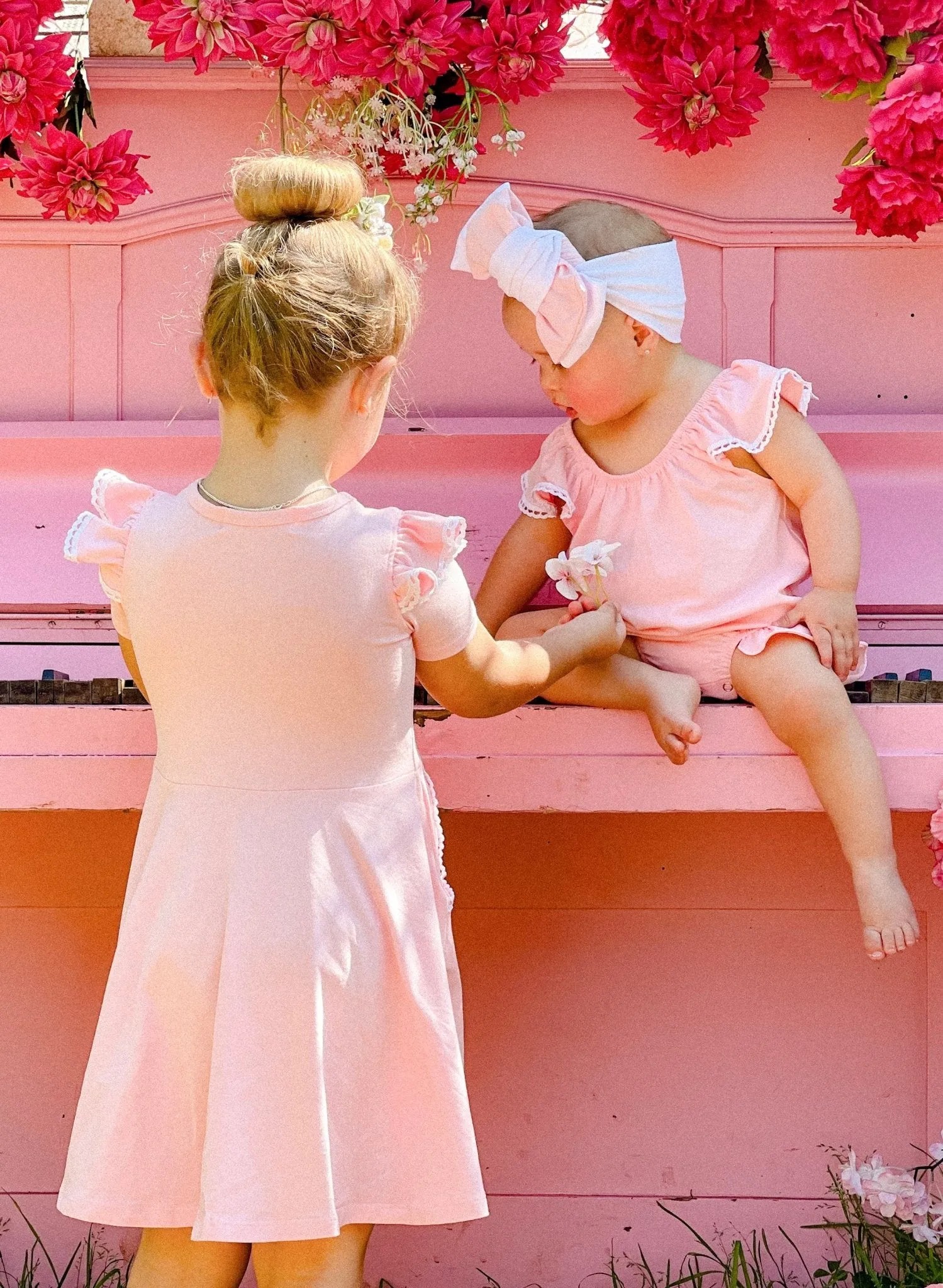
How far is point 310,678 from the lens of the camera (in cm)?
166

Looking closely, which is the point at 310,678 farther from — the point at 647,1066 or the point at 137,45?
the point at 137,45

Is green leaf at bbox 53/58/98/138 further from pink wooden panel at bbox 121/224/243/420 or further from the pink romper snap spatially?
the pink romper snap

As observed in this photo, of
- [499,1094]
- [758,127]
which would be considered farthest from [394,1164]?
[758,127]

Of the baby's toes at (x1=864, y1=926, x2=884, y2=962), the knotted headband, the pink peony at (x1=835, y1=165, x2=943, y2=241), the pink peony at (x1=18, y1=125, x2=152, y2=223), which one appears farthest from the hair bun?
the baby's toes at (x1=864, y1=926, x2=884, y2=962)

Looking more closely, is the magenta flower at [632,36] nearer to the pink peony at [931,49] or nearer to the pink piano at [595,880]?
the pink piano at [595,880]

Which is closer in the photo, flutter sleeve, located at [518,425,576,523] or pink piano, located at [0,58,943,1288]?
flutter sleeve, located at [518,425,576,523]

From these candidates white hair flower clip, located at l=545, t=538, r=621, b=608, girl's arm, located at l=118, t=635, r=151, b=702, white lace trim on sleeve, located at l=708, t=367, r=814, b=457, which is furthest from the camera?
white lace trim on sleeve, located at l=708, t=367, r=814, b=457

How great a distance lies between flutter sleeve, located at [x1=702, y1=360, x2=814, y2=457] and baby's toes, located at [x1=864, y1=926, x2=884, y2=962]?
684mm

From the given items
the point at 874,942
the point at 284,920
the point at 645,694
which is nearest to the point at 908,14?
the point at 645,694

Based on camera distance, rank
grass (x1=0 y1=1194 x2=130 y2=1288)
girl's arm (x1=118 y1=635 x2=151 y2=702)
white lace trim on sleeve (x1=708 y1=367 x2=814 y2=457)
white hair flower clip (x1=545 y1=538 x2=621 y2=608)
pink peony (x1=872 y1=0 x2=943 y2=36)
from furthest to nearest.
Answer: grass (x1=0 y1=1194 x2=130 y2=1288) < pink peony (x1=872 y1=0 x2=943 y2=36) < white lace trim on sleeve (x1=708 y1=367 x2=814 y2=457) < white hair flower clip (x1=545 y1=538 x2=621 y2=608) < girl's arm (x1=118 y1=635 x2=151 y2=702)

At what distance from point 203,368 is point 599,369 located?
0.65 metres

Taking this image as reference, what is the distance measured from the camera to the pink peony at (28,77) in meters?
2.38

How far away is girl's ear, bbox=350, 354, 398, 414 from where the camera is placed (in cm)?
173

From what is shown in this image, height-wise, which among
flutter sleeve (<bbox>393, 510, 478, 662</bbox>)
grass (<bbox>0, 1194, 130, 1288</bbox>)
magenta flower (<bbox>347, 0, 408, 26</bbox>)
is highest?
magenta flower (<bbox>347, 0, 408, 26</bbox>)
